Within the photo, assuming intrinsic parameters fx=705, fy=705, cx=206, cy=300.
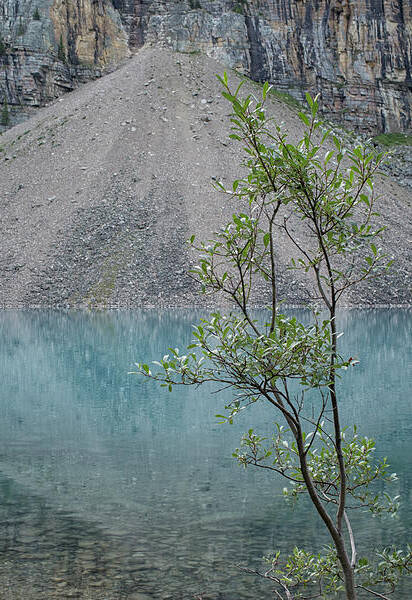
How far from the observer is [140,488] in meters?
13.0

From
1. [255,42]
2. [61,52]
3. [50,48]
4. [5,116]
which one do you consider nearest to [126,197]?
[5,116]

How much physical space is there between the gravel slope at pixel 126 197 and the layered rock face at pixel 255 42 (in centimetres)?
1237

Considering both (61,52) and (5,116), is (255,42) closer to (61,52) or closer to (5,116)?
(61,52)

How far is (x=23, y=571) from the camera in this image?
9086mm

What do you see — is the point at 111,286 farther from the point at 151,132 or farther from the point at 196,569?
the point at 196,569

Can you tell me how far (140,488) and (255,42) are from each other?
327 ft

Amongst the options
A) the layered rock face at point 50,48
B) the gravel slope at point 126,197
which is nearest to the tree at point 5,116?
the layered rock face at point 50,48

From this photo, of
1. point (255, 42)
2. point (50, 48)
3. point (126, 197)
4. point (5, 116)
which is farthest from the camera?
point (255, 42)

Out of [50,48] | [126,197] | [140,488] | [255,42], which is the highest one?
[255,42]

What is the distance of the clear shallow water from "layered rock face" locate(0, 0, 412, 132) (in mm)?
75939

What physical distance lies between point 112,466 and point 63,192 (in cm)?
5552

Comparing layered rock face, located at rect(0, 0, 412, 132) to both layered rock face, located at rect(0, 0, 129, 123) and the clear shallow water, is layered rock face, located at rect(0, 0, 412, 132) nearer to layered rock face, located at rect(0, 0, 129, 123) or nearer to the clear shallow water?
layered rock face, located at rect(0, 0, 129, 123)

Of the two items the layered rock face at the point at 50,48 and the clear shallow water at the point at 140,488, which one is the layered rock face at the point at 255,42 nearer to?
the layered rock face at the point at 50,48

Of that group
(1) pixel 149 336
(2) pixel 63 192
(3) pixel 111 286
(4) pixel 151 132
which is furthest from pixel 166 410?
(4) pixel 151 132
